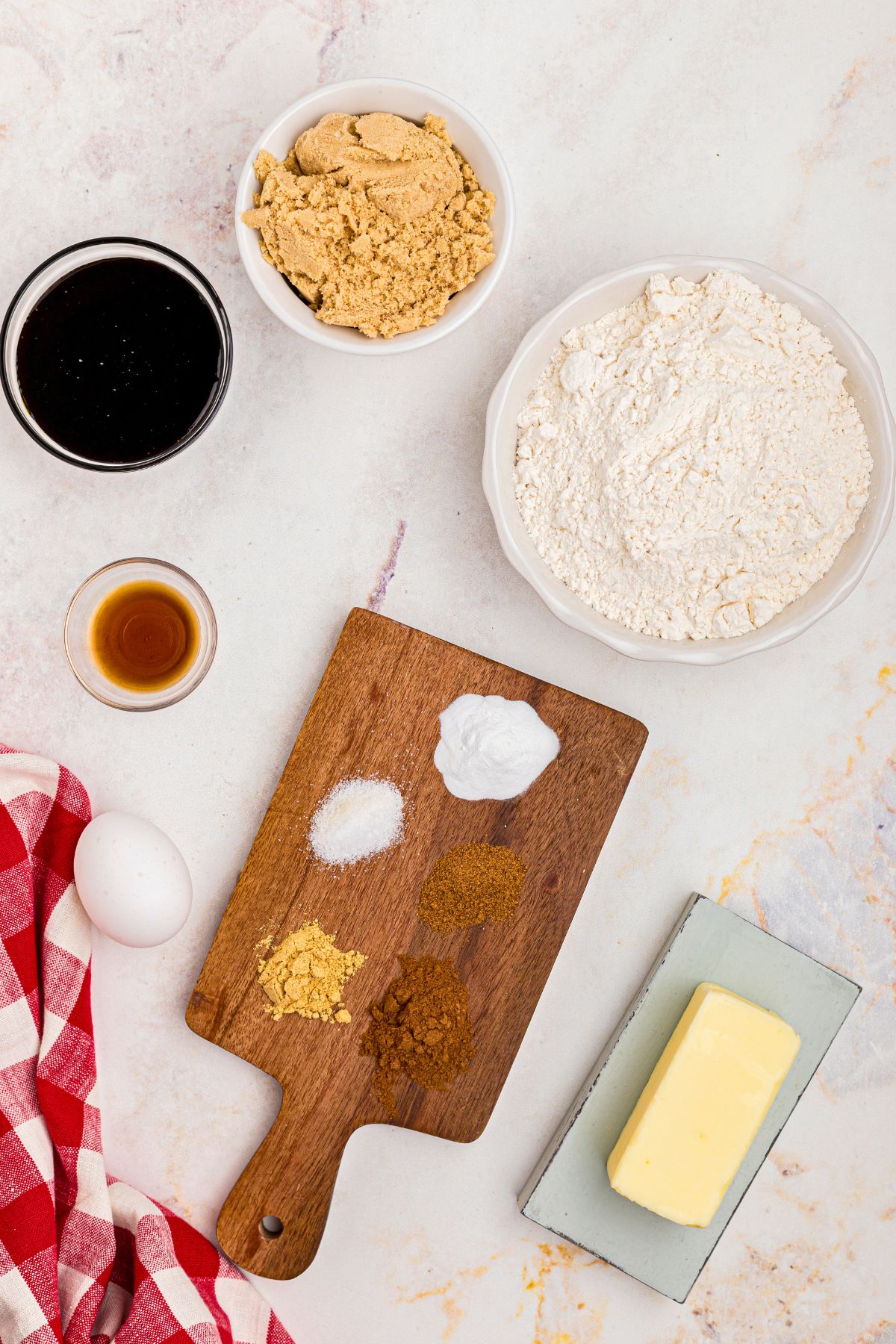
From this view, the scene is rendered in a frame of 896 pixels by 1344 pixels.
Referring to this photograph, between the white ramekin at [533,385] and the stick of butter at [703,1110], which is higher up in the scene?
the white ramekin at [533,385]

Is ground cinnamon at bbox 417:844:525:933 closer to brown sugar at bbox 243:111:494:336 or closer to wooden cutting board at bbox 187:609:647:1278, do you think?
wooden cutting board at bbox 187:609:647:1278

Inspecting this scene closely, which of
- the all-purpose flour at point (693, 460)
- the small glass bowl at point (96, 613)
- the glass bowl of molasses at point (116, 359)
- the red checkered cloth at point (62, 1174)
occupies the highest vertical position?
the all-purpose flour at point (693, 460)

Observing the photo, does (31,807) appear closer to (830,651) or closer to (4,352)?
(4,352)

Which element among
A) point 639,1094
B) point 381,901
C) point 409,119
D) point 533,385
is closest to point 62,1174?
point 381,901

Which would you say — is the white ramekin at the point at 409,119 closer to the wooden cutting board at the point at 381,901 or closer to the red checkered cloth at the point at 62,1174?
the wooden cutting board at the point at 381,901

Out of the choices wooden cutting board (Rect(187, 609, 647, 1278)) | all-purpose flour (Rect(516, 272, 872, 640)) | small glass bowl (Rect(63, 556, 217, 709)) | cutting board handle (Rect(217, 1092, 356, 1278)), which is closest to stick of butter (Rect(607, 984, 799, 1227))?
wooden cutting board (Rect(187, 609, 647, 1278))

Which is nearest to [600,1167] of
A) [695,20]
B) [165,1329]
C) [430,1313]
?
[430,1313]

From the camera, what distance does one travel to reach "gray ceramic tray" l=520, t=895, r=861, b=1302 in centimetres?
114

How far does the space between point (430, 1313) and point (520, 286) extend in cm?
132

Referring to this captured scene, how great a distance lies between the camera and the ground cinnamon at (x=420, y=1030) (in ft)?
3.66

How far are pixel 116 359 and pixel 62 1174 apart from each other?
98 cm

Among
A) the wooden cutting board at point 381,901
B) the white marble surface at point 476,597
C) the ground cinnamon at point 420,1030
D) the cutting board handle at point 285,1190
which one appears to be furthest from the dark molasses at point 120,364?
the cutting board handle at point 285,1190

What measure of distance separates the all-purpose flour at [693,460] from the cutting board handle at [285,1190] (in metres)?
0.74

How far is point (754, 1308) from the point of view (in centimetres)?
121
